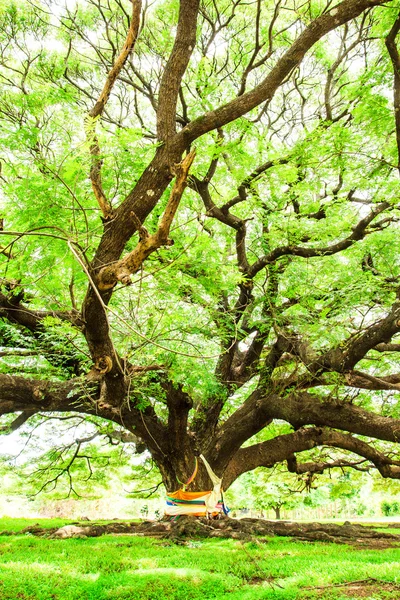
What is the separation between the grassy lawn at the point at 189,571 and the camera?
3.47m

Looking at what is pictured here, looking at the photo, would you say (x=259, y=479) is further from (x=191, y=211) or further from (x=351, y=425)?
(x=191, y=211)

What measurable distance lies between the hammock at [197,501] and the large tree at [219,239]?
0.30 meters

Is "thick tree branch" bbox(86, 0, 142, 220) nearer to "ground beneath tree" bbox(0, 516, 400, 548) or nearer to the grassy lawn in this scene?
the grassy lawn

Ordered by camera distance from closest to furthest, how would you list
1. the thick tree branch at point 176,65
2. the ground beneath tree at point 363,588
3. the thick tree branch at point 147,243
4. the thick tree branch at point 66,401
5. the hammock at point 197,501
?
1. the thick tree branch at point 147,243
2. the ground beneath tree at point 363,588
3. the thick tree branch at point 176,65
4. the thick tree branch at point 66,401
5. the hammock at point 197,501

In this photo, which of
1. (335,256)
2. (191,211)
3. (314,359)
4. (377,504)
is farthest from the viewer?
(377,504)

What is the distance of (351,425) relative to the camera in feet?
23.5

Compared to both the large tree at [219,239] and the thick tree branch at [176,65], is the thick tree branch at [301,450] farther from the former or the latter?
the thick tree branch at [176,65]

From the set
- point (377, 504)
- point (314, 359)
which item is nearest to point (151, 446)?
point (314, 359)

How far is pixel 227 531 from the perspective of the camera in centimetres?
671

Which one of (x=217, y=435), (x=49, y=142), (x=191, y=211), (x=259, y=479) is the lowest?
(x=259, y=479)

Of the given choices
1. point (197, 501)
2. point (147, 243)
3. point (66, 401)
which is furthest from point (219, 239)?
point (147, 243)

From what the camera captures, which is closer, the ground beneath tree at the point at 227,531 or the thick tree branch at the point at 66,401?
the thick tree branch at the point at 66,401

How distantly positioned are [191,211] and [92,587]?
5.73m

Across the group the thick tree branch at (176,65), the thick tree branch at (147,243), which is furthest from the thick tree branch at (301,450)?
the thick tree branch at (176,65)
